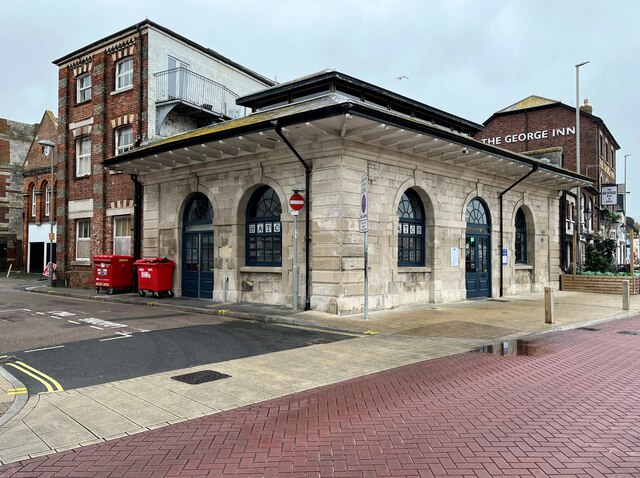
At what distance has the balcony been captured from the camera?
19688mm

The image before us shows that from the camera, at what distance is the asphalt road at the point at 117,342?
6910mm

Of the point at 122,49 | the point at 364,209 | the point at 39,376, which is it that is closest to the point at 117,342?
the point at 39,376

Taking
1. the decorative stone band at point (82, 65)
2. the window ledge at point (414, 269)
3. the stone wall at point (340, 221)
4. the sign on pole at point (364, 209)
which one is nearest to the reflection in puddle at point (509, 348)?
the sign on pole at point (364, 209)

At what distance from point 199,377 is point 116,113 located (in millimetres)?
17386

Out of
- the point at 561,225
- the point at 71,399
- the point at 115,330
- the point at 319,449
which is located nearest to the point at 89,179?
the point at 115,330

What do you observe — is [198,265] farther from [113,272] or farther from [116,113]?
[116,113]

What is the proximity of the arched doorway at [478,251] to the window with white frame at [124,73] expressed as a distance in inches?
599

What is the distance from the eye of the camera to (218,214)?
1552cm

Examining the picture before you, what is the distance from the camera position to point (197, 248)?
1672cm

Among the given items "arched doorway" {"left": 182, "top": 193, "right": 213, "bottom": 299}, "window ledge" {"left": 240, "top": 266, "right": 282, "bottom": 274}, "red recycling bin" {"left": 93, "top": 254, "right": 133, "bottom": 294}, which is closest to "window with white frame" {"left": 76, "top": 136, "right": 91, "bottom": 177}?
"red recycling bin" {"left": 93, "top": 254, "right": 133, "bottom": 294}

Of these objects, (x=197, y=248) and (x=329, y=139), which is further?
(x=197, y=248)

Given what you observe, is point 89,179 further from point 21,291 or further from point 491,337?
point 491,337

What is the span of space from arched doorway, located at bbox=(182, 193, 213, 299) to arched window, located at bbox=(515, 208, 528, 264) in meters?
13.6

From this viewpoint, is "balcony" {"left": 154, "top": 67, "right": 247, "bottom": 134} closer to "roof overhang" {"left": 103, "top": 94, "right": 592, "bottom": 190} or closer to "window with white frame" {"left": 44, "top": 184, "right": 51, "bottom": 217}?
"roof overhang" {"left": 103, "top": 94, "right": 592, "bottom": 190}
